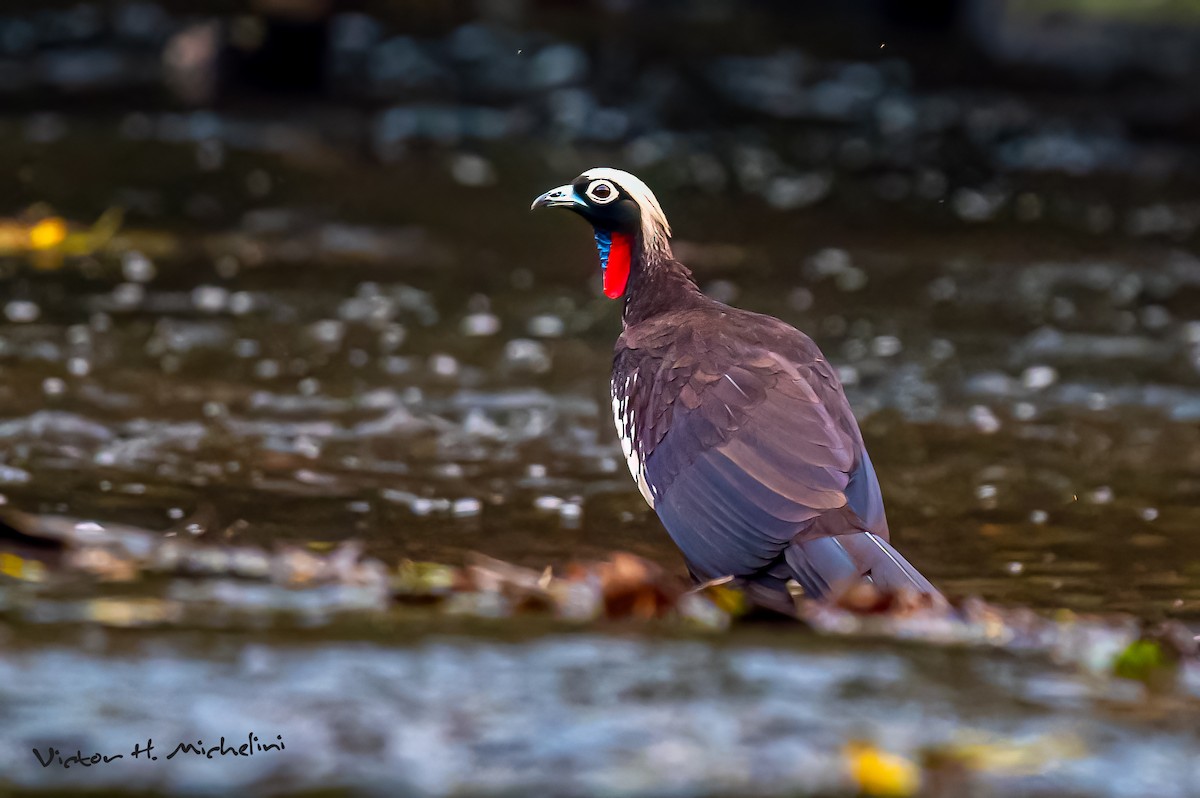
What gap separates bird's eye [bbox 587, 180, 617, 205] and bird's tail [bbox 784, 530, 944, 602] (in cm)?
143

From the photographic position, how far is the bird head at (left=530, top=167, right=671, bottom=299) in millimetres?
4848

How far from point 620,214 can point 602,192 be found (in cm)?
8

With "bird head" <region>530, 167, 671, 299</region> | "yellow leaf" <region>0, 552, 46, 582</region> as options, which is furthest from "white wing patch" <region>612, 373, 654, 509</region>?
"yellow leaf" <region>0, 552, 46, 582</region>

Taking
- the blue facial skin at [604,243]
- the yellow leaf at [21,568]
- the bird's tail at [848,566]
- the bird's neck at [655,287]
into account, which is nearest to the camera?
the bird's tail at [848,566]

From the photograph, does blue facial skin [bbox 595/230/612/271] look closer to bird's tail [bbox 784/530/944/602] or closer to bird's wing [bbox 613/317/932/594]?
bird's wing [bbox 613/317/932/594]

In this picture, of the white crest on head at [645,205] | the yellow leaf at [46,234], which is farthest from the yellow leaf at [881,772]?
the yellow leaf at [46,234]

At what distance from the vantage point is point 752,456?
401 cm

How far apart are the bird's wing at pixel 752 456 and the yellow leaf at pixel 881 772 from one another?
33.8 inches

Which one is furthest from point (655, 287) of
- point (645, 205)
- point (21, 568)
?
point (21, 568)

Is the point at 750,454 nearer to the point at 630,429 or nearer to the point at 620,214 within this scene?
the point at 630,429

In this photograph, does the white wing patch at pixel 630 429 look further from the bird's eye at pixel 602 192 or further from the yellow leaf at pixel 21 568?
the yellow leaf at pixel 21 568

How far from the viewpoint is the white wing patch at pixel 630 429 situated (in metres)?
4.39

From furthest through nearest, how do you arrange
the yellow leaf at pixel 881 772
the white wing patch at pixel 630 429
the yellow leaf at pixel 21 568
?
the white wing patch at pixel 630 429, the yellow leaf at pixel 21 568, the yellow leaf at pixel 881 772

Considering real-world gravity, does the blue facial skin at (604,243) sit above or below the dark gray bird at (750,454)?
above
